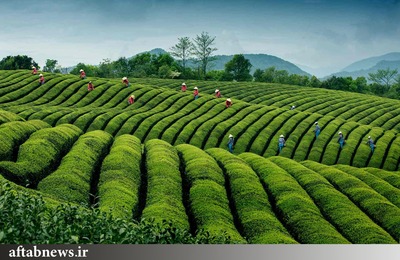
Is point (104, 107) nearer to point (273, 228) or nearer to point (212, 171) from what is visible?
point (212, 171)

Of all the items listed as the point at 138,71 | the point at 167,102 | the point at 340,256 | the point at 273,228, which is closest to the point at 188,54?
the point at 138,71

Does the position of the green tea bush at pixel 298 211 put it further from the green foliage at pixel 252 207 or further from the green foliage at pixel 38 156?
the green foliage at pixel 38 156

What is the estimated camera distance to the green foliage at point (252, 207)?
66.3 ft

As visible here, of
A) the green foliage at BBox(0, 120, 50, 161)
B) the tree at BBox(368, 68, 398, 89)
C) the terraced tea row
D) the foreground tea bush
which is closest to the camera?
the foreground tea bush

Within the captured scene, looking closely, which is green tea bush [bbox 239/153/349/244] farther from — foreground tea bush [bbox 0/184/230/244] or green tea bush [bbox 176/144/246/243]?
foreground tea bush [bbox 0/184/230/244]

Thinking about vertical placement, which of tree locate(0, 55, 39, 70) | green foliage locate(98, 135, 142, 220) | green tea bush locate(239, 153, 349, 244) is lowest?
green tea bush locate(239, 153, 349, 244)

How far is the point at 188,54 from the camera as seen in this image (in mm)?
137875

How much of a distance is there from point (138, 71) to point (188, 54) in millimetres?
16983

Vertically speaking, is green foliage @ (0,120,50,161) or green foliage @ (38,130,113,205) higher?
green foliage @ (0,120,50,161)

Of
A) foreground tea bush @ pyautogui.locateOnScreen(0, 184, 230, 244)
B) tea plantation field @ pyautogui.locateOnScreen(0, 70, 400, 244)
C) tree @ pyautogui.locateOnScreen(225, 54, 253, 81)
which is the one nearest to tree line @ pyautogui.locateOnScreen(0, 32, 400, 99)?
tree @ pyautogui.locateOnScreen(225, 54, 253, 81)

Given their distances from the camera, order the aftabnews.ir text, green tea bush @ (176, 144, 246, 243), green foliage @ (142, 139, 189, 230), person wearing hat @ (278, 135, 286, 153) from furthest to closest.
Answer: person wearing hat @ (278, 135, 286, 153) → green foliage @ (142, 139, 189, 230) → green tea bush @ (176, 144, 246, 243) → the aftabnews.ir text

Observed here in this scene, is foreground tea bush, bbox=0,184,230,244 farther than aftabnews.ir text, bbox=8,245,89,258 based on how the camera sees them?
Yes

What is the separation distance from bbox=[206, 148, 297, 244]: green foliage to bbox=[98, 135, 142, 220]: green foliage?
5.14 m

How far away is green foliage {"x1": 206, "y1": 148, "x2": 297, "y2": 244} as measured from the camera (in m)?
20.2
